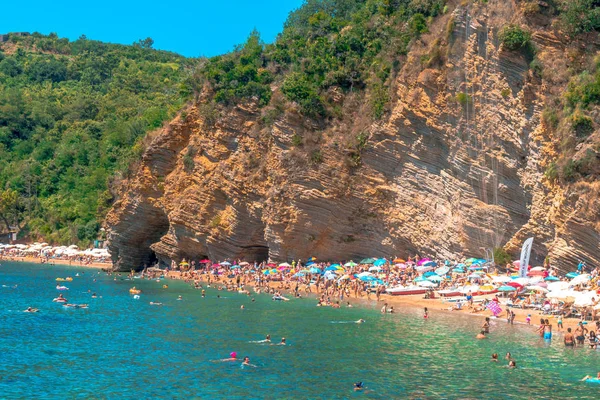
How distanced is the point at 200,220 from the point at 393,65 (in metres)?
18.4

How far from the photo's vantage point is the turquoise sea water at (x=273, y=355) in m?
23.8

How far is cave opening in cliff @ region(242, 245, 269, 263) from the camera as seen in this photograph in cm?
5925

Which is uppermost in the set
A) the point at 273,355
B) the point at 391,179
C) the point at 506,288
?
the point at 391,179

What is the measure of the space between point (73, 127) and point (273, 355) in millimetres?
81374

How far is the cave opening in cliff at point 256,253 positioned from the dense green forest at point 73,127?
12.9m

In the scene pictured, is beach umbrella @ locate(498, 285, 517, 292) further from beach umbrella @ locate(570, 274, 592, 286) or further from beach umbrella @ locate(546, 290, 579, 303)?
beach umbrella @ locate(570, 274, 592, 286)

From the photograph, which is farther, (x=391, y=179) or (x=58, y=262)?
(x=58, y=262)

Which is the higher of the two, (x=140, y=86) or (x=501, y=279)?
(x=140, y=86)

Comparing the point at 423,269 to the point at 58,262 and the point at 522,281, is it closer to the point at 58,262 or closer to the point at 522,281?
the point at 522,281

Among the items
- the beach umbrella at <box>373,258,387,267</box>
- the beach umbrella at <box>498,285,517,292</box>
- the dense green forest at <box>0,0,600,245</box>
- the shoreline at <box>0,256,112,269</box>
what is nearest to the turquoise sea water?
the beach umbrella at <box>498,285,517,292</box>

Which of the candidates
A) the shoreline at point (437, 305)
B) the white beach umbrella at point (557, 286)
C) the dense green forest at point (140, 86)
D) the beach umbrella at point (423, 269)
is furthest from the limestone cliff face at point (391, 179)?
the shoreline at point (437, 305)

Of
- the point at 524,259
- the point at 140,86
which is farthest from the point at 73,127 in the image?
the point at 524,259

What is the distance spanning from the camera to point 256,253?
60125 millimetres

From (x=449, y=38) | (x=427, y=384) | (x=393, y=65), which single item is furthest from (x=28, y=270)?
(x=427, y=384)
